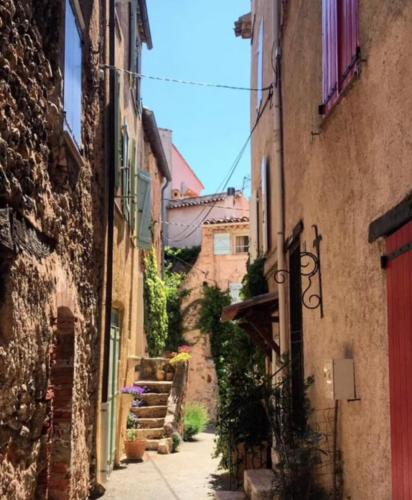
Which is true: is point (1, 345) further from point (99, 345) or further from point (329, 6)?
point (99, 345)

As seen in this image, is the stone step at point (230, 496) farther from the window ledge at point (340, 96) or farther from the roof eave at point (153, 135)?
the roof eave at point (153, 135)

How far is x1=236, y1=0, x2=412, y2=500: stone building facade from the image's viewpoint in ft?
11.1

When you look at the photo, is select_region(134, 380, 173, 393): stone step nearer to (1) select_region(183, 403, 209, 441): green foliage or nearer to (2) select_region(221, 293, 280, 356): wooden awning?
(1) select_region(183, 403, 209, 441): green foliage

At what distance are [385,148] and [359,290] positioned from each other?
3.45 ft

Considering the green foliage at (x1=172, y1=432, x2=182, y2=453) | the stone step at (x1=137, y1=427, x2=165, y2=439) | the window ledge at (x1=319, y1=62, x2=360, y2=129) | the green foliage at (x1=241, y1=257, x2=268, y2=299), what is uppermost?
the window ledge at (x1=319, y1=62, x2=360, y2=129)

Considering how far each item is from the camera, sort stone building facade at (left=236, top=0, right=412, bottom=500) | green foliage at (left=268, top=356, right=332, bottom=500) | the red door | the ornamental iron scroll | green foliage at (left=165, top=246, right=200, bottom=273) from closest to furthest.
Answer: the red door < stone building facade at (left=236, top=0, right=412, bottom=500) < green foliage at (left=268, top=356, right=332, bottom=500) < the ornamental iron scroll < green foliage at (left=165, top=246, right=200, bottom=273)

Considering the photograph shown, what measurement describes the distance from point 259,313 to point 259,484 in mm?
2663

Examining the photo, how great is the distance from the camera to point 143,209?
496 inches

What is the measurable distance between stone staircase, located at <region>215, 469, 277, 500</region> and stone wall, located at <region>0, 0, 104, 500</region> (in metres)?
1.64

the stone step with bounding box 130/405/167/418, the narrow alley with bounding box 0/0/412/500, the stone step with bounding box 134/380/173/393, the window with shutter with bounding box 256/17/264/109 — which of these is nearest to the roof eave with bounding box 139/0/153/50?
the narrow alley with bounding box 0/0/412/500

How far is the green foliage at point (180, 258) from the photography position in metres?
24.4

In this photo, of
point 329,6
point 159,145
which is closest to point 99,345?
point 329,6

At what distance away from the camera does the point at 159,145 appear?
16.9 m

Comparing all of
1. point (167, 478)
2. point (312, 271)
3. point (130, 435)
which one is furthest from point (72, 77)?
point (130, 435)
